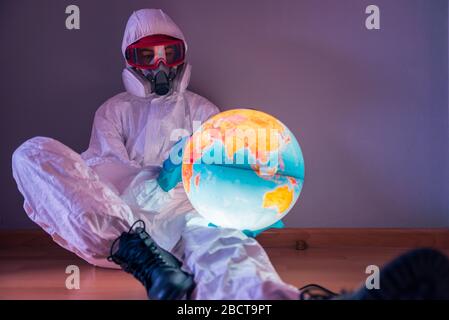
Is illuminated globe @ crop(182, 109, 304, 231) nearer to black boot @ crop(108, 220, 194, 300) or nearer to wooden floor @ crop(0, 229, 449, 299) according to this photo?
black boot @ crop(108, 220, 194, 300)

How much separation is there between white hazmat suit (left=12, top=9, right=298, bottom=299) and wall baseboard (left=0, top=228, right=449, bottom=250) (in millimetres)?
603

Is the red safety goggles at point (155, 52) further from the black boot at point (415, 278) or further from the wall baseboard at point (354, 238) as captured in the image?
the black boot at point (415, 278)

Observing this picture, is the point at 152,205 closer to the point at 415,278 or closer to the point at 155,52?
the point at 155,52

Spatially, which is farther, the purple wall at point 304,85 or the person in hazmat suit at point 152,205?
the purple wall at point 304,85

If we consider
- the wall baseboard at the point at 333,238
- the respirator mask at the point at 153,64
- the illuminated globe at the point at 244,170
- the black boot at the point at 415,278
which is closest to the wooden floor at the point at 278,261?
the wall baseboard at the point at 333,238

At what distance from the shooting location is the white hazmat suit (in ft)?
4.64

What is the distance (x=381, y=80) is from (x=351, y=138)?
324mm

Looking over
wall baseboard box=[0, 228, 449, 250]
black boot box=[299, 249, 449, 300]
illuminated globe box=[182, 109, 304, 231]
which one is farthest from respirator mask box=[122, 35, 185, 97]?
black boot box=[299, 249, 449, 300]

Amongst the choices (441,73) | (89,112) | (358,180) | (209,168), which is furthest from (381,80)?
(89,112)

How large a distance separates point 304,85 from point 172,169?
0.89m

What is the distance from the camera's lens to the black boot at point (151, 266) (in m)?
1.39

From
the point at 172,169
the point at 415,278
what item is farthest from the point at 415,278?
the point at 172,169

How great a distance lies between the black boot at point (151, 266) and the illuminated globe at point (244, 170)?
0.72 feet

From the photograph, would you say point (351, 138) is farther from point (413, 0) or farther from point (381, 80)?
point (413, 0)
